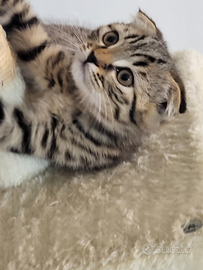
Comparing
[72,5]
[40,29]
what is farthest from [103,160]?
[72,5]

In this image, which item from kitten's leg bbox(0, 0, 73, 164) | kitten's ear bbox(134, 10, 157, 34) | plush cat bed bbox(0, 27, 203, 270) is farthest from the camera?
kitten's ear bbox(134, 10, 157, 34)

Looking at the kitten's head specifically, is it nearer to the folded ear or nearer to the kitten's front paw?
the folded ear

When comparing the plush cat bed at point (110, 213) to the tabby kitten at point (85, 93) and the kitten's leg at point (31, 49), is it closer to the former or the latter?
the tabby kitten at point (85, 93)

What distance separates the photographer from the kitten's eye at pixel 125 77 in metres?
0.85

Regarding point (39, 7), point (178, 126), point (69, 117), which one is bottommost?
point (178, 126)

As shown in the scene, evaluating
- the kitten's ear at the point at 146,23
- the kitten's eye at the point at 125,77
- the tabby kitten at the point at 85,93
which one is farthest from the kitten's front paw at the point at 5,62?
the kitten's ear at the point at 146,23

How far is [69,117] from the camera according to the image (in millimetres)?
899

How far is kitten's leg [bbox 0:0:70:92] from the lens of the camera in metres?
0.90

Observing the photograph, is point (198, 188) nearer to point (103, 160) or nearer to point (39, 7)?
point (103, 160)

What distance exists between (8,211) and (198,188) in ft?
1.83

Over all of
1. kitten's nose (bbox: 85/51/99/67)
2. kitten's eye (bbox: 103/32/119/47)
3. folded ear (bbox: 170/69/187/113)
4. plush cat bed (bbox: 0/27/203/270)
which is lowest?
plush cat bed (bbox: 0/27/203/270)

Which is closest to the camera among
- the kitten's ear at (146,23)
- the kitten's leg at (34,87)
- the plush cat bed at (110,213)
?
the plush cat bed at (110,213)

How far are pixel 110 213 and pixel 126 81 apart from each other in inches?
15.4

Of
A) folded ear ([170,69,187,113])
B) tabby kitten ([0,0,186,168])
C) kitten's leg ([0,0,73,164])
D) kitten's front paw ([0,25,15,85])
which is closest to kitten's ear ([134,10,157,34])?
tabby kitten ([0,0,186,168])
